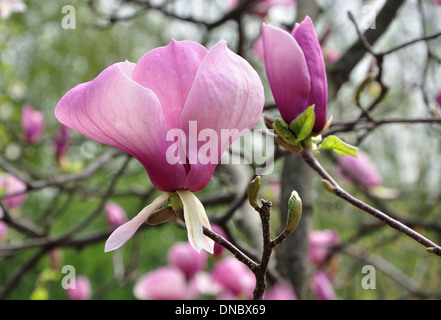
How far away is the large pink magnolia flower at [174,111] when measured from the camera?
0.36 m

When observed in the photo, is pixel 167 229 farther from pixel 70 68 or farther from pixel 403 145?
pixel 70 68

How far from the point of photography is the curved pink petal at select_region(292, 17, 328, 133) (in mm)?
435

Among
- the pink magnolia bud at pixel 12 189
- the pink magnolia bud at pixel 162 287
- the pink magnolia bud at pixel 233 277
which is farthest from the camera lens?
the pink magnolia bud at pixel 162 287

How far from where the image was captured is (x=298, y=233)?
98 centimetres

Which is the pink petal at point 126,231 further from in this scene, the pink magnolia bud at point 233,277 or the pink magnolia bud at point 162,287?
the pink magnolia bud at point 162,287

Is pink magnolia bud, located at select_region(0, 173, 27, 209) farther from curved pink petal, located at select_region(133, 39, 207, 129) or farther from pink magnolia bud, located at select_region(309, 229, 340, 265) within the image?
pink magnolia bud, located at select_region(309, 229, 340, 265)

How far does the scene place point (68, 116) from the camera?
1.23ft

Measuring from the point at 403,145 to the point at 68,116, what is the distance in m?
2.45

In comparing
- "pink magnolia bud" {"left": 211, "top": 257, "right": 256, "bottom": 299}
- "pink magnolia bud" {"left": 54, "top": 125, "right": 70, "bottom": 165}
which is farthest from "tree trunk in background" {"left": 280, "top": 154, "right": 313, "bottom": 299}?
"pink magnolia bud" {"left": 54, "top": 125, "right": 70, "bottom": 165}

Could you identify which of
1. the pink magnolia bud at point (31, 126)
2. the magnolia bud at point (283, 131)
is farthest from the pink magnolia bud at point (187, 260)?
the magnolia bud at point (283, 131)

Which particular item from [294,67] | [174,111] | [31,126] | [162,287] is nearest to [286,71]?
[294,67]

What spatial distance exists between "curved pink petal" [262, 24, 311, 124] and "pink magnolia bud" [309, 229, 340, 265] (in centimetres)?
87

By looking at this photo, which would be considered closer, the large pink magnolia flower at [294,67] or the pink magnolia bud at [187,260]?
the large pink magnolia flower at [294,67]
